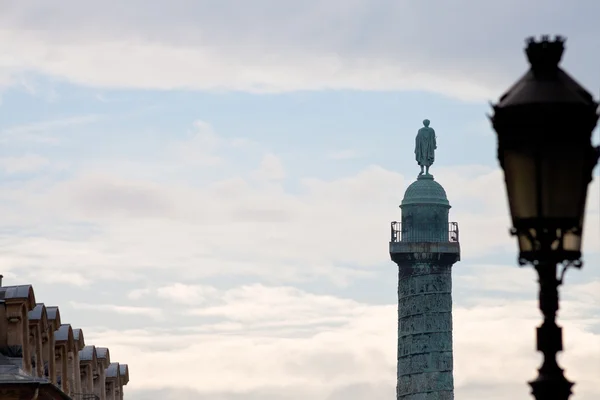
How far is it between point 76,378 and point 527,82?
4338cm

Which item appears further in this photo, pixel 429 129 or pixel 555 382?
pixel 429 129

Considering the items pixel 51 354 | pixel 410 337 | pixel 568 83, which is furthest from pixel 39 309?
pixel 410 337

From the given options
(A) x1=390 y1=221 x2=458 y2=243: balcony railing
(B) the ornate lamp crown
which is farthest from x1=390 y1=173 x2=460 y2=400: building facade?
(B) the ornate lamp crown

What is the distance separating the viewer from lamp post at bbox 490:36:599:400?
10758mm

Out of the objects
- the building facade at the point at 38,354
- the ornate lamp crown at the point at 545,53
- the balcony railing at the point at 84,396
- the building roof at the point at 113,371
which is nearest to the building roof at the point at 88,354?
the building facade at the point at 38,354

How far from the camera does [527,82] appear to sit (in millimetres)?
10977

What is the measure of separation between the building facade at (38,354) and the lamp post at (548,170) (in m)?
31.8

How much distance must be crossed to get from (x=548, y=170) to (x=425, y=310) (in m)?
86.0

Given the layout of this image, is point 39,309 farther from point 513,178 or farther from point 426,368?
point 426,368

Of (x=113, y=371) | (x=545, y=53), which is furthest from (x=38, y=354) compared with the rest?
(x=545, y=53)

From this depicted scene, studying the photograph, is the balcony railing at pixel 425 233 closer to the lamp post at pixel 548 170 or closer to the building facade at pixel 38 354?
the building facade at pixel 38 354

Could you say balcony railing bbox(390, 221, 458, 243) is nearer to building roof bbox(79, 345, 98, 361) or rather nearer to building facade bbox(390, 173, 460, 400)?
building facade bbox(390, 173, 460, 400)

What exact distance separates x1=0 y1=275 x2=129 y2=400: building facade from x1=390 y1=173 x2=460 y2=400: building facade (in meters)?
42.0

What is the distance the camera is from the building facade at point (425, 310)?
96625 mm
